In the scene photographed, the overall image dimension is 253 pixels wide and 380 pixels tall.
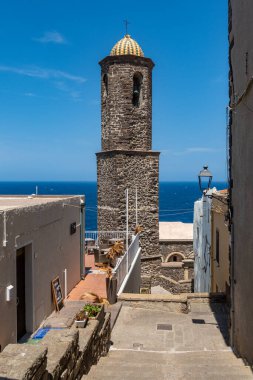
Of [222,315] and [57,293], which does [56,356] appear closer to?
[57,293]

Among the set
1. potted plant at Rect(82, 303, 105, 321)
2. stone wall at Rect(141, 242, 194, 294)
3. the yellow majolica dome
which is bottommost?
stone wall at Rect(141, 242, 194, 294)

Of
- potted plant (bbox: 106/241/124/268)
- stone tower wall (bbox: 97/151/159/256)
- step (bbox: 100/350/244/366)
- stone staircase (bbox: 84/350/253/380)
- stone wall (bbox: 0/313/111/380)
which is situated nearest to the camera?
stone wall (bbox: 0/313/111/380)

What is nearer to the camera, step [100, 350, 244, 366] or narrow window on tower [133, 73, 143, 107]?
step [100, 350, 244, 366]

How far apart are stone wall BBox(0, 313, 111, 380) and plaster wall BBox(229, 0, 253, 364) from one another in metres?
2.77

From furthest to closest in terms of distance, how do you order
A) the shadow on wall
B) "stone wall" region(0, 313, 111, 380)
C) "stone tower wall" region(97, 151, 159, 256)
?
1. "stone tower wall" region(97, 151, 159, 256)
2. the shadow on wall
3. "stone wall" region(0, 313, 111, 380)

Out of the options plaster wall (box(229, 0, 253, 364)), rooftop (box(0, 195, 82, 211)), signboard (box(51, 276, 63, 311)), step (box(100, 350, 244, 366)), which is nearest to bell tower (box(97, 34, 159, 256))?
rooftop (box(0, 195, 82, 211))

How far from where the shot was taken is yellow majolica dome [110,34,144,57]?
2477 cm

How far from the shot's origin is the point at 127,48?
2478 cm

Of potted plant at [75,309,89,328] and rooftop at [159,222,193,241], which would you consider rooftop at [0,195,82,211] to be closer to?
potted plant at [75,309,89,328]

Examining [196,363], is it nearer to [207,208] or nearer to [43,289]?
[43,289]

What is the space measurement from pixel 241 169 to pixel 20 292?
5469 mm

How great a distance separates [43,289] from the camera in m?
10.1

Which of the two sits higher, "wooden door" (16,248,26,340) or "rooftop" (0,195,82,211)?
"rooftop" (0,195,82,211)

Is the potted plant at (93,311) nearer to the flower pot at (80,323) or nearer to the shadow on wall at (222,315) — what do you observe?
the flower pot at (80,323)
